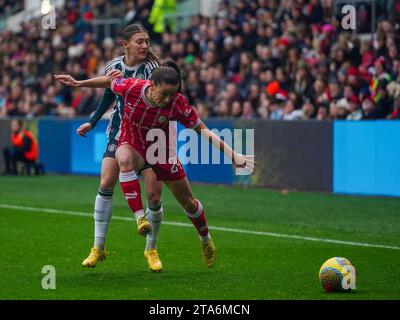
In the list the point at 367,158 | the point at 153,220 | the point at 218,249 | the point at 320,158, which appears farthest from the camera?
the point at 320,158

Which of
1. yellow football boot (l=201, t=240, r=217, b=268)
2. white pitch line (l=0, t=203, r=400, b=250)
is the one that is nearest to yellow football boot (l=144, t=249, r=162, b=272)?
yellow football boot (l=201, t=240, r=217, b=268)

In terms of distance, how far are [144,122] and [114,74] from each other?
56 centimetres

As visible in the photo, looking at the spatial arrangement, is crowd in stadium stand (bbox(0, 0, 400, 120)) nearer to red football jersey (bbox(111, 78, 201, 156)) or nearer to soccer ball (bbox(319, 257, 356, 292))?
red football jersey (bbox(111, 78, 201, 156))

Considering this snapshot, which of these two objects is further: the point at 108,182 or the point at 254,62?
the point at 254,62

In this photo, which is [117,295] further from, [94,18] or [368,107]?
[94,18]

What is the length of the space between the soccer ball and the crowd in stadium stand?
9687 mm

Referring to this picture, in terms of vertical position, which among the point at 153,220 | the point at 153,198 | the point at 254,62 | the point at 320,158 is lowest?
the point at 320,158

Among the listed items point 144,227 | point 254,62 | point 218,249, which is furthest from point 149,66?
point 254,62

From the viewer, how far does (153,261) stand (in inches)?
401

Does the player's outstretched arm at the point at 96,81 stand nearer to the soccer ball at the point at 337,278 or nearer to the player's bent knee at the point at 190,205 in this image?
the player's bent knee at the point at 190,205

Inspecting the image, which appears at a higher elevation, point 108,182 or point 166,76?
point 166,76

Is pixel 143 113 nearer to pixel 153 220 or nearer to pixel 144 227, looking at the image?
pixel 144 227

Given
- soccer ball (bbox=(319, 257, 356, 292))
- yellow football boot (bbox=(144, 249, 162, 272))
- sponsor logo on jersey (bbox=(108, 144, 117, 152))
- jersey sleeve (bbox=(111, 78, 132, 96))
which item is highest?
jersey sleeve (bbox=(111, 78, 132, 96))

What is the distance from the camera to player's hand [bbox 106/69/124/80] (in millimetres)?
9898
